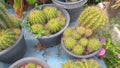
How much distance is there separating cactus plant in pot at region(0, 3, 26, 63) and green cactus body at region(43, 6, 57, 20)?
256 mm

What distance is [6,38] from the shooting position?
1762 millimetres

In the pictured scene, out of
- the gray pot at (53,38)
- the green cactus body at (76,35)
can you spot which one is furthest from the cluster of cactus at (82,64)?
the gray pot at (53,38)

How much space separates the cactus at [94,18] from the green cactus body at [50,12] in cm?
28

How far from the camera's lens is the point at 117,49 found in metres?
2.13

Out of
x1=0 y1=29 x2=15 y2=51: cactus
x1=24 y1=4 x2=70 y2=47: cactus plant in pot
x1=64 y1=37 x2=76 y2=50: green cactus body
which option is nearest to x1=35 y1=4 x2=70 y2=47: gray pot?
x1=24 y1=4 x2=70 y2=47: cactus plant in pot

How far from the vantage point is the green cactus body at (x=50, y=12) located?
6.48 ft

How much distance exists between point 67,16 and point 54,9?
132 millimetres

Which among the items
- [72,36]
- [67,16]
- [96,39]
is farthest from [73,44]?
[67,16]

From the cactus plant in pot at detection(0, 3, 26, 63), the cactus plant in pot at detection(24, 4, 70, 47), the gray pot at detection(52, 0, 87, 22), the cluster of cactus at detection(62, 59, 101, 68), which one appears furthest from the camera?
the gray pot at detection(52, 0, 87, 22)

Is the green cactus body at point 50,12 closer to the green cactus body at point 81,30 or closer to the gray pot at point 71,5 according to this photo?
the gray pot at point 71,5

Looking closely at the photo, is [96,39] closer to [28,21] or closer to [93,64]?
[93,64]

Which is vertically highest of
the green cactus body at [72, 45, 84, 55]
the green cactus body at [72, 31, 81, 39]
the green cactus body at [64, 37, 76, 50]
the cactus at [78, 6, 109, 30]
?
the cactus at [78, 6, 109, 30]

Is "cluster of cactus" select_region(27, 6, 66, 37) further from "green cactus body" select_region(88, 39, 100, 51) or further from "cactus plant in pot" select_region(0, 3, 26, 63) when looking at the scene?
"green cactus body" select_region(88, 39, 100, 51)

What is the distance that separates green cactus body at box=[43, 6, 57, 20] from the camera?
→ 1975mm
